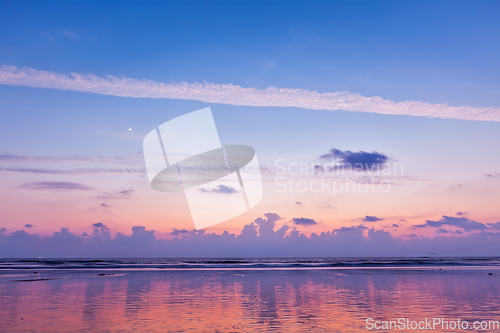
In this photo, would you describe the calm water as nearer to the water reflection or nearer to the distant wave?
the water reflection

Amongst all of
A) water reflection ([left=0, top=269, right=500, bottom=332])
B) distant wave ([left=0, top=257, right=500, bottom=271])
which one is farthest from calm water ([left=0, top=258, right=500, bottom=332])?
distant wave ([left=0, top=257, right=500, bottom=271])

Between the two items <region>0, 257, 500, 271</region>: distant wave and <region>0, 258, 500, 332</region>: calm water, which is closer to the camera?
<region>0, 258, 500, 332</region>: calm water

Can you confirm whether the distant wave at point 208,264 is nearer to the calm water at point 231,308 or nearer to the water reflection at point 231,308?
the water reflection at point 231,308

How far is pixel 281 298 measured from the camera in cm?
1914

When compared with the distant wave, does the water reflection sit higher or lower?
higher

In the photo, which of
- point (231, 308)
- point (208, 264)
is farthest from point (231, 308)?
point (208, 264)

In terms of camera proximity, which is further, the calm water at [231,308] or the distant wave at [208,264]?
the distant wave at [208,264]

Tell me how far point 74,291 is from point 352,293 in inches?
666

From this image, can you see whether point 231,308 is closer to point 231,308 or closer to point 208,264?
point 231,308

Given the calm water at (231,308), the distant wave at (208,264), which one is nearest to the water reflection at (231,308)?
the calm water at (231,308)

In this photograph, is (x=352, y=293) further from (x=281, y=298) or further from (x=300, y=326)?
(x=300, y=326)

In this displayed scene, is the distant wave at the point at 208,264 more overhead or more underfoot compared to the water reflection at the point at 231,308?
more underfoot

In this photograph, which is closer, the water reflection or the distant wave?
the water reflection

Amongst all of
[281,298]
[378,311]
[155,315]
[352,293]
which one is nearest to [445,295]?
[352,293]
